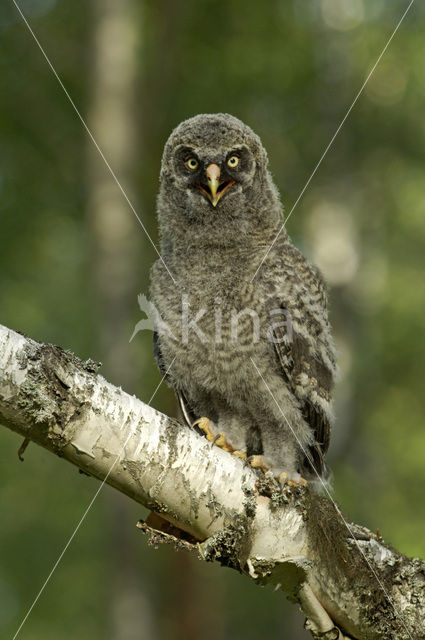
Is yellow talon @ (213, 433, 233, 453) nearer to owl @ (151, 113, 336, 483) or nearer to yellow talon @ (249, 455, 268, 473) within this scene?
owl @ (151, 113, 336, 483)

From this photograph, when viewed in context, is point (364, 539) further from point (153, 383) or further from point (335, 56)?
point (335, 56)

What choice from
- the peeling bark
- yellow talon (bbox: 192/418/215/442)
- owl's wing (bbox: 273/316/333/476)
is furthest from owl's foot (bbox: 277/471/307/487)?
yellow talon (bbox: 192/418/215/442)

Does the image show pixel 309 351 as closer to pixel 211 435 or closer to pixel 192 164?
pixel 211 435

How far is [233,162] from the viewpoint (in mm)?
4152

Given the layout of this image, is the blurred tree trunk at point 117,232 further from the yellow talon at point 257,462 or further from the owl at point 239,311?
the yellow talon at point 257,462

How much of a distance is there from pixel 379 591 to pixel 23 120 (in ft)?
26.8

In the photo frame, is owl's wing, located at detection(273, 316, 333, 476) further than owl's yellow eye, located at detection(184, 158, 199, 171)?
No

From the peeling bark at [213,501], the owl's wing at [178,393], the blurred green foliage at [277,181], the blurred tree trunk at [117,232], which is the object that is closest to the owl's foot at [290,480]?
the peeling bark at [213,501]

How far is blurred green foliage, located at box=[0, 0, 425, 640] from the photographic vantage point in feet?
30.6

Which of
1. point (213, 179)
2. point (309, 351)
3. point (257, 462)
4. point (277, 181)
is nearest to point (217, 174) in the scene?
point (213, 179)

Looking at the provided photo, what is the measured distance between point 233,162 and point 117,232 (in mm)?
3642

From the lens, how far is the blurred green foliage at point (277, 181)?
9.31m

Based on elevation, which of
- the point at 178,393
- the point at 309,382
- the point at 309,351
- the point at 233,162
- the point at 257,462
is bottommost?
the point at 178,393

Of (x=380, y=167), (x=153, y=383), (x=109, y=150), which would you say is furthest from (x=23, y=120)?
(x=380, y=167)
